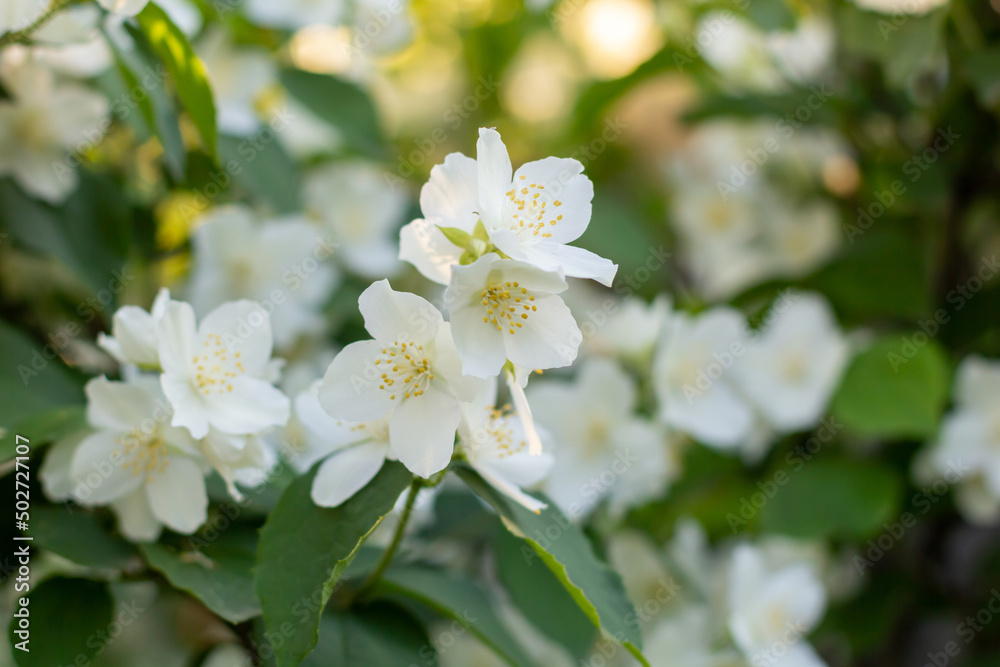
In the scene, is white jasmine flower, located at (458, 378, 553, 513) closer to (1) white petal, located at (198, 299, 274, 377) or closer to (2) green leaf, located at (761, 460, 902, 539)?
(1) white petal, located at (198, 299, 274, 377)

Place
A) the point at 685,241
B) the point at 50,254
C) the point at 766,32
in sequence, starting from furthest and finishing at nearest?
the point at 685,241, the point at 766,32, the point at 50,254

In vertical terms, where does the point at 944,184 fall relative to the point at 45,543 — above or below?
below

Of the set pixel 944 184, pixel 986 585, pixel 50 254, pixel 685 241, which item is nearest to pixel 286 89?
pixel 50 254

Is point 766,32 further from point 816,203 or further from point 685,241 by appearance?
point 685,241

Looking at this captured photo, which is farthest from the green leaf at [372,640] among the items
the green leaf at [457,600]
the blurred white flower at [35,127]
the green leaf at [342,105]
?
the green leaf at [342,105]

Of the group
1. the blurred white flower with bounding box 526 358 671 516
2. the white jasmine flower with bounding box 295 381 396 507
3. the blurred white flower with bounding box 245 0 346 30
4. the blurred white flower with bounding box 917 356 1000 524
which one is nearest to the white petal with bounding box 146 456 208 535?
the white jasmine flower with bounding box 295 381 396 507

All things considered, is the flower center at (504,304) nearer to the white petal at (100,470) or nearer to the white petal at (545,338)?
the white petal at (545,338)

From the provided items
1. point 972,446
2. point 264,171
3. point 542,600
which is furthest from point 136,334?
point 972,446
